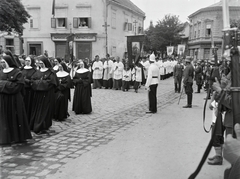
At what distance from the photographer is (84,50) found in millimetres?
30047

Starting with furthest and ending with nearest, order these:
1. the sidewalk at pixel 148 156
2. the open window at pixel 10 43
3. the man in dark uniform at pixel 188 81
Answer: the open window at pixel 10 43, the man in dark uniform at pixel 188 81, the sidewalk at pixel 148 156

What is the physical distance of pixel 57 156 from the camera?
5469mm

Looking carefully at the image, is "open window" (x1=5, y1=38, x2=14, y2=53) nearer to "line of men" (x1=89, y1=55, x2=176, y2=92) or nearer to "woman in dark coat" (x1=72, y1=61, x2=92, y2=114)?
"line of men" (x1=89, y1=55, x2=176, y2=92)

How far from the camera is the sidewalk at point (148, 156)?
15.2ft

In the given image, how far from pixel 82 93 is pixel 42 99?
274cm

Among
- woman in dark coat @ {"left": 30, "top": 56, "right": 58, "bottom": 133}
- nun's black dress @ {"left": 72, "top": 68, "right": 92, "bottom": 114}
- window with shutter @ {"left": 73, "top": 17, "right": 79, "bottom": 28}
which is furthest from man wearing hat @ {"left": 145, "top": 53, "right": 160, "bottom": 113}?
window with shutter @ {"left": 73, "top": 17, "right": 79, "bottom": 28}

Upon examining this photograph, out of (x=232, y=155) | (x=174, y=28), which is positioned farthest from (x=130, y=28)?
(x=232, y=155)

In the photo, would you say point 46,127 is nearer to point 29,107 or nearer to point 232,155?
point 29,107

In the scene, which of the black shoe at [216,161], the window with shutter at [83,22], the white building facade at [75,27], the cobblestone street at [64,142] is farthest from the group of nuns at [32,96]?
the window with shutter at [83,22]

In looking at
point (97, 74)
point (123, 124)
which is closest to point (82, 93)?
point (123, 124)

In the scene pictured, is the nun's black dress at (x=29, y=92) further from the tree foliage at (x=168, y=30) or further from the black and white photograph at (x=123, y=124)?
the tree foliage at (x=168, y=30)

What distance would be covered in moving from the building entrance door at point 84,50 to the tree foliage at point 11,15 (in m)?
6.27

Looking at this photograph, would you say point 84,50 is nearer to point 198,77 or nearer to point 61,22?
point 61,22

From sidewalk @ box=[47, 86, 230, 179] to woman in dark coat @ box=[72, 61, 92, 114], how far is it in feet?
7.38
